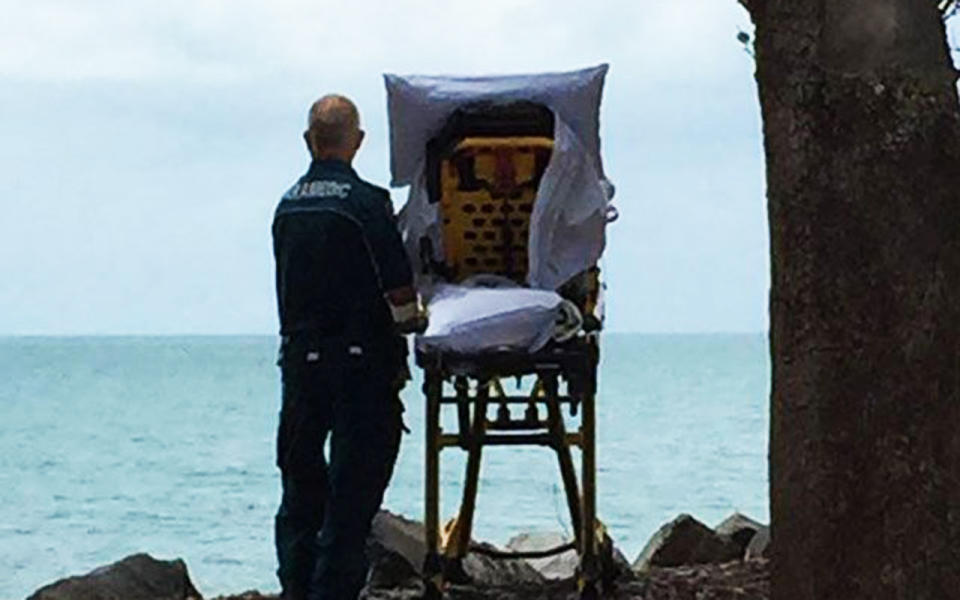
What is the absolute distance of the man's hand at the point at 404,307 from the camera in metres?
7.36

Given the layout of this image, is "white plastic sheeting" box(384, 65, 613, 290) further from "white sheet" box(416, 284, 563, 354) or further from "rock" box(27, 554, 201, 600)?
"rock" box(27, 554, 201, 600)

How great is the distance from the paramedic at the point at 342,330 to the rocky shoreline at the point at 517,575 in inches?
46.3

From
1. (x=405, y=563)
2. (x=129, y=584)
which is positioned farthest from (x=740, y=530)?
(x=405, y=563)

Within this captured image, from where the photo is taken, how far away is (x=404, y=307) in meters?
7.37

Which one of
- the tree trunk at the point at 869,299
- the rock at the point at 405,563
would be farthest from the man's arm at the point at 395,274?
the tree trunk at the point at 869,299

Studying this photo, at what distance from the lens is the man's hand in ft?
24.2

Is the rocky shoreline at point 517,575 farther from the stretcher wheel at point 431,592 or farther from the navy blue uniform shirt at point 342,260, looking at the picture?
the navy blue uniform shirt at point 342,260

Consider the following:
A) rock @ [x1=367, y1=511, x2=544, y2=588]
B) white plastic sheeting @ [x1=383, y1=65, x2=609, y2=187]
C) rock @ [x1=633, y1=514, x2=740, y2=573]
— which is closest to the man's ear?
white plastic sheeting @ [x1=383, y1=65, x2=609, y2=187]

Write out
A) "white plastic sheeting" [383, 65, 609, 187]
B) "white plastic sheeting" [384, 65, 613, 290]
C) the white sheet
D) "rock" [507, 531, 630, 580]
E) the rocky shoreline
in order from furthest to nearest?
"rock" [507, 531, 630, 580], the rocky shoreline, "white plastic sheeting" [383, 65, 609, 187], "white plastic sheeting" [384, 65, 613, 290], the white sheet

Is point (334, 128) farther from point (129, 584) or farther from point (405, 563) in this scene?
point (129, 584)

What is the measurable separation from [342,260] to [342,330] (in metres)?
0.20

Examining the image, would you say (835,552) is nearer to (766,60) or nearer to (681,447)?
(766,60)

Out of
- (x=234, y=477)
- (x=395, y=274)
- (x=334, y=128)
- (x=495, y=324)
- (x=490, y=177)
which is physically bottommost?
(x=234, y=477)

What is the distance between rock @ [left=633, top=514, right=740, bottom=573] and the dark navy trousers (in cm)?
438
